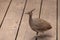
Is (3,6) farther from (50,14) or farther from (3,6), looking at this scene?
(50,14)

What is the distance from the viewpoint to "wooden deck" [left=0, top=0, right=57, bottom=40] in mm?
1861

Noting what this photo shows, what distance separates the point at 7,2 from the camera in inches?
94.3

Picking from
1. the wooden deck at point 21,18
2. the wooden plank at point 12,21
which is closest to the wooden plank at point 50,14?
the wooden deck at point 21,18

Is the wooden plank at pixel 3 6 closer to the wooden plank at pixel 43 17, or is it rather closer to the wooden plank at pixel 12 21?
the wooden plank at pixel 12 21

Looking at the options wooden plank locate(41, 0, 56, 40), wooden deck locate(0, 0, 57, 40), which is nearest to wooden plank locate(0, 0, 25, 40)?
wooden deck locate(0, 0, 57, 40)

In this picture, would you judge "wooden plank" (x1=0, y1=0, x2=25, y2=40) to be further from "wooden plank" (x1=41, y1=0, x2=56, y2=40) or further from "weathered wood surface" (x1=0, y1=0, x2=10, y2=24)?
Result: "wooden plank" (x1=41, y1=0, x2=56, y2=40)

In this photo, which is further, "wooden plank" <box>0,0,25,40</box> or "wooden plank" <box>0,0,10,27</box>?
"wooden plank" <box>0,0,10,27</box>

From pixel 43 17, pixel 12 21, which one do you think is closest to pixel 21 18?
pixel 12 21

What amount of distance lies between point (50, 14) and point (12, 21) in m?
0.41

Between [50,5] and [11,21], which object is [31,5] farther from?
[11,21]

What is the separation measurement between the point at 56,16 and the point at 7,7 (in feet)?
1.88

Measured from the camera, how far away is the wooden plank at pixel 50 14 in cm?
188

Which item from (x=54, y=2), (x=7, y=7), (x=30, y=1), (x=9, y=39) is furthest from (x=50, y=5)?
(x=9, y=39)

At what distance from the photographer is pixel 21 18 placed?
2.11 metres
